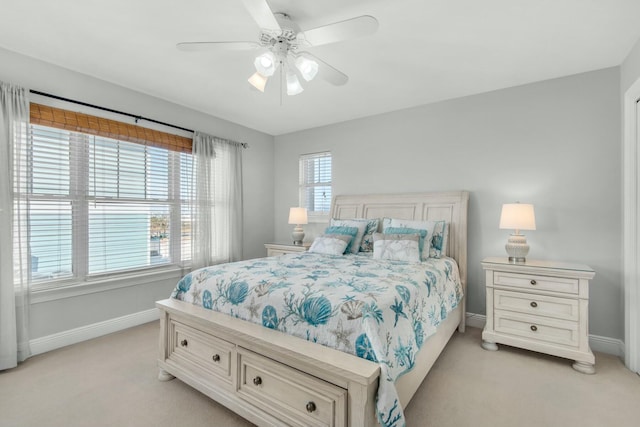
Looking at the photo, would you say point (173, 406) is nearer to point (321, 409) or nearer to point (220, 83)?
point (321, 409)

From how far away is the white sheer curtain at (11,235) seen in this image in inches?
92.0

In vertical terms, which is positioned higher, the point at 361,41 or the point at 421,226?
the point at 361,41

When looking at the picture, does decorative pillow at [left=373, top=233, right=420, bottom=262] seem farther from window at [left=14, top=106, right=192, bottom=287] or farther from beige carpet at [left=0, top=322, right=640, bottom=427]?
window at [left=14, top=106, right=192, bottom=287]

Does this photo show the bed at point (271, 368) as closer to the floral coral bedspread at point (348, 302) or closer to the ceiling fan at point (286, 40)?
the floral coral bedspread at point (348, 302)

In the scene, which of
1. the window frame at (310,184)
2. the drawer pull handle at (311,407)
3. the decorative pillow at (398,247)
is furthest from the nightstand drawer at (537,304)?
the window frame at (310,184)

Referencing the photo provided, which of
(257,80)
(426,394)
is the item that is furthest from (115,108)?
(426,394)

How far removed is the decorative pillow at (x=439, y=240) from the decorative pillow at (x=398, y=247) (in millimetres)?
Result: 303

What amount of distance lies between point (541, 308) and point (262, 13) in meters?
3.01

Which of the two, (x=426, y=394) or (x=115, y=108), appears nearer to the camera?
(x=426, y=394)

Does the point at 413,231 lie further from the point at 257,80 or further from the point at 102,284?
the point at 102,284

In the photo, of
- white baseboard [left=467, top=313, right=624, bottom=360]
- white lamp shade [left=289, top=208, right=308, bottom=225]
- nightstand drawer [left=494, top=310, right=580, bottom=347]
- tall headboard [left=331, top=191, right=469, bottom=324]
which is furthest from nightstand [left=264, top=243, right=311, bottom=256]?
white baseboard [left=467, top=313, right=624, bottom=360]

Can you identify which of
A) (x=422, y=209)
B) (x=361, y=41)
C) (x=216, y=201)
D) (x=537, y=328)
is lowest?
(x=537, y=328)

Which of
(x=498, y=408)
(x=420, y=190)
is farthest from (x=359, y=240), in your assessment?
(x=498, y=408)

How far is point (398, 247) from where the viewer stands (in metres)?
2.87
